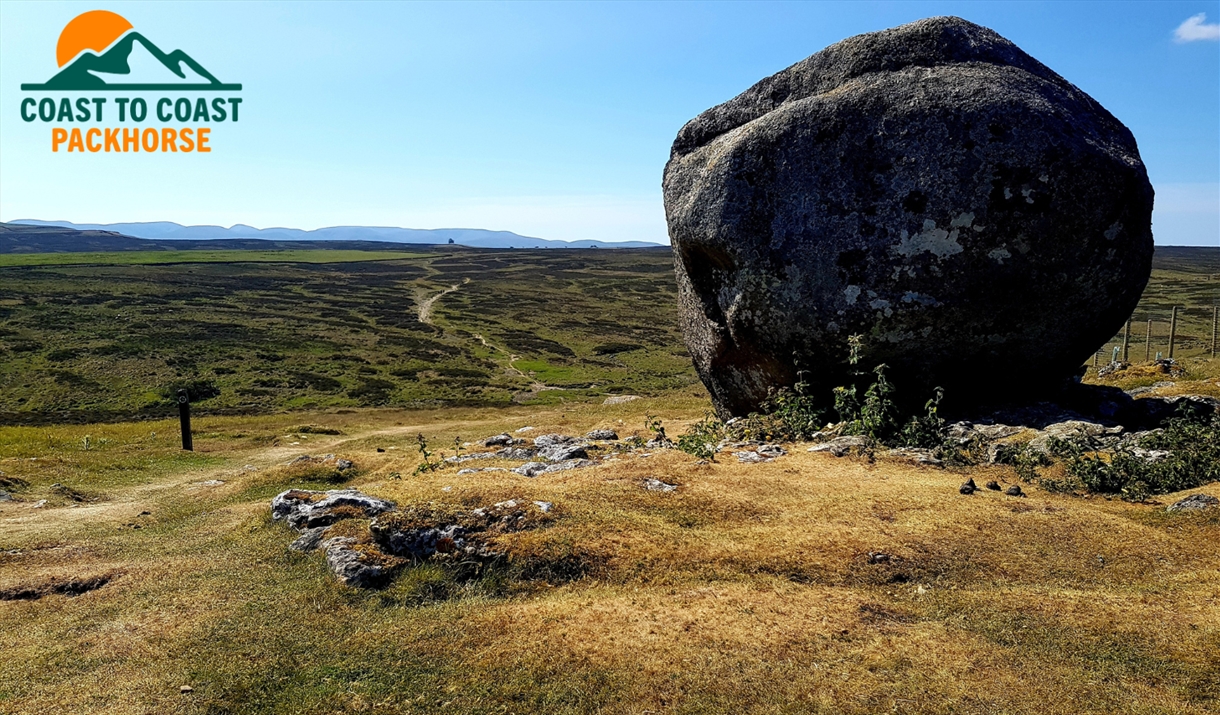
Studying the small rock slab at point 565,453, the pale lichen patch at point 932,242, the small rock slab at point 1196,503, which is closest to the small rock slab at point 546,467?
the small rock slab at point 565,453

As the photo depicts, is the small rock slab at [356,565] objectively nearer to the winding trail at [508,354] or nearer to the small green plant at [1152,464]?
the small green plant at [1152,464]

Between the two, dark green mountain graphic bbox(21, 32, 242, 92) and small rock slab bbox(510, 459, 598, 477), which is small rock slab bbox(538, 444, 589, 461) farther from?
dark green mountain graphic bbox(21, 32, 242, 92)

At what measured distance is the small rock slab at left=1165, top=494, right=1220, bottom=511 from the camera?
1174 cm

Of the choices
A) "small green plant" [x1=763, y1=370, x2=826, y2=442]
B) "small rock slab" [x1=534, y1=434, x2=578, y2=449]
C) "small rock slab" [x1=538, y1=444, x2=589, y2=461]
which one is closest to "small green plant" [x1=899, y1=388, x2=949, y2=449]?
"small green plant" [x1=763, y1=370, x2=826, y2=442]

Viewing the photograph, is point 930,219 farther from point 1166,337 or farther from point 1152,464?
point 1166,337

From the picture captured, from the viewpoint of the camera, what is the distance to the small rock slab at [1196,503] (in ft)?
38.5

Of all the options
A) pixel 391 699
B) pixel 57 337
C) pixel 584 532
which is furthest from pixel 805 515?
pixel 57 337

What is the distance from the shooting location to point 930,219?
55.9 feet

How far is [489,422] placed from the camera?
3862cm

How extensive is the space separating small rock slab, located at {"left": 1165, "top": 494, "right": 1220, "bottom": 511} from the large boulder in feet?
20.4

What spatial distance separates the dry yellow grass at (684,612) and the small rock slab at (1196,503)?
375 millimetres

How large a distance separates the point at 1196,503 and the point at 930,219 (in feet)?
25.7

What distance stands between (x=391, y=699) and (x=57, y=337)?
80.9 m

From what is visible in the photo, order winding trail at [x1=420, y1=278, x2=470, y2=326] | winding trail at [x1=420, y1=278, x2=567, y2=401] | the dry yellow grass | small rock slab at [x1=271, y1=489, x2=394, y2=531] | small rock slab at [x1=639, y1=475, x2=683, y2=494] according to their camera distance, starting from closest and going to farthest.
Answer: the dry yellow grass < small rock slab at [x1=271, y1=489, x2=394, y2=531] < small rock slab at [x1=639, y1=475, x2=683, y2=494] < winding trail at [x1=420, y1=278, x2=567, y2=401] < winding trail at [x1=420, y1=278, x2=470, y2=326]
